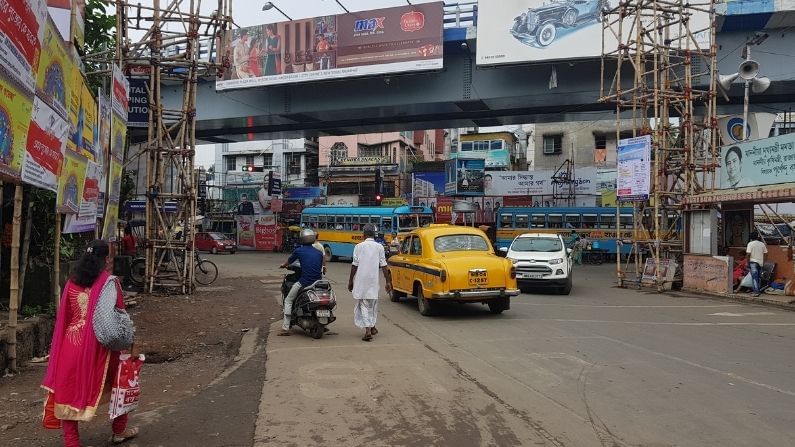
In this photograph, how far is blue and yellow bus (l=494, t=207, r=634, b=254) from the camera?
3391cm

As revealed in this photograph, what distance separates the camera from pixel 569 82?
23.0m

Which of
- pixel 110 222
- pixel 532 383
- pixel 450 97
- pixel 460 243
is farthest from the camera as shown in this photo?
pixel 450 97

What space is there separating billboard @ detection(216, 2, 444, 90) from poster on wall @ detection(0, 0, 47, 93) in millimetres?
18187

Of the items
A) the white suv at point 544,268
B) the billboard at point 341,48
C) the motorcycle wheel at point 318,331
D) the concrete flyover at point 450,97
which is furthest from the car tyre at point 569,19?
the motorcycle wheel at point 318,331

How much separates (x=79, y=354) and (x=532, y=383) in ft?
14.7

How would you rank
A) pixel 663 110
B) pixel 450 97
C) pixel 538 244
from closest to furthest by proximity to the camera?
1. pixel 538 244
2. pixel 663 110
3. pixel 450 97

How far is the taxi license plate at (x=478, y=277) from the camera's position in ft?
36.1

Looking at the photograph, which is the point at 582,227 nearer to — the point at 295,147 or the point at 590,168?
the point at 590,168

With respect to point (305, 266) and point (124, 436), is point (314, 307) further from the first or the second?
point (124, 436)

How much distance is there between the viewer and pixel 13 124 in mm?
5660

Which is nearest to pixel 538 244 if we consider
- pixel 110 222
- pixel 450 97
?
pixel 450 97

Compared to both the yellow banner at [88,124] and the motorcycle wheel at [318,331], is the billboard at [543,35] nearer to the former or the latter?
the motorcycle wheel at [318,331]

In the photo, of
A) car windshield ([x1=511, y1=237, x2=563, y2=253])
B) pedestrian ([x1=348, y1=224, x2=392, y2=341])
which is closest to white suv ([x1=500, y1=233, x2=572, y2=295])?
car windshield ([x1=511, y1=237, x2=563, y2=253])

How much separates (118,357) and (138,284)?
12287 mm
